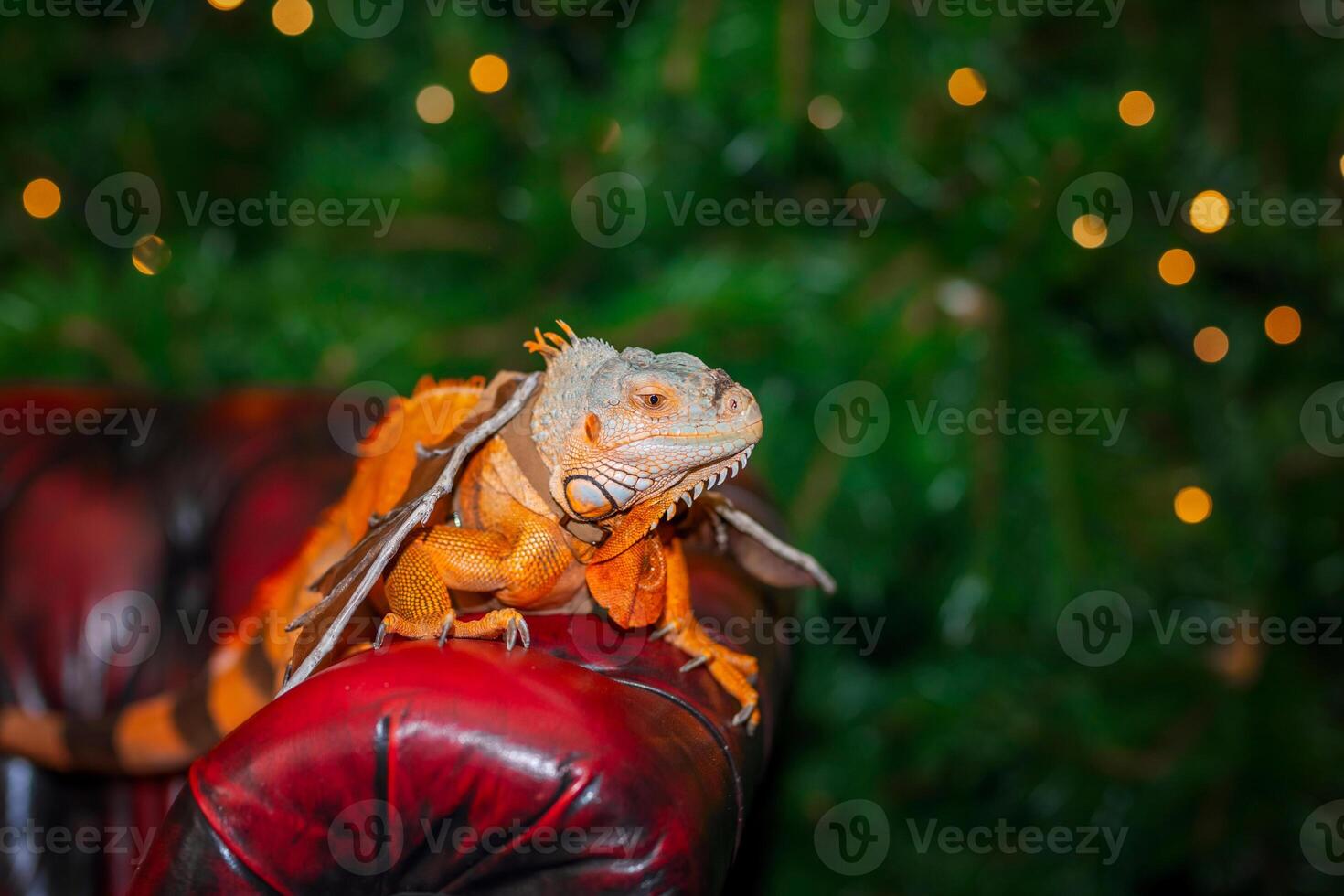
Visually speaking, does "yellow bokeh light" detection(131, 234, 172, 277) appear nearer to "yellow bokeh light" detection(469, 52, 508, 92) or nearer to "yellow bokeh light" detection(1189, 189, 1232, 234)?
"yellow bokeh light" detection(469, 52, 508, 92)


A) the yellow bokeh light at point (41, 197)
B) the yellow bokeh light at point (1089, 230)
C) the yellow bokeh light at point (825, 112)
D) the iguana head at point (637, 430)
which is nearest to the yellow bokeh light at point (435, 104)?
the yellow bokeh light at point (825, 112)

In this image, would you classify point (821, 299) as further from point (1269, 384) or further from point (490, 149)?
point (1269, 384)

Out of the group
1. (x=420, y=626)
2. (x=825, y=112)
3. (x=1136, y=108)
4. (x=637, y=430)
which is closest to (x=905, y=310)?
(x=825, y=112)

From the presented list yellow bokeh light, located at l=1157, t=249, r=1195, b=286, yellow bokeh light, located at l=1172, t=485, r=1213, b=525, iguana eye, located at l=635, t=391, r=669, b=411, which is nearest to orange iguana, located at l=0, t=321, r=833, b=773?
iguana eye, located at l=635, t=391, r=669, b=411

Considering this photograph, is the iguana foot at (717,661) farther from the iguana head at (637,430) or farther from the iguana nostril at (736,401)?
the iguana nostril at (736,401)

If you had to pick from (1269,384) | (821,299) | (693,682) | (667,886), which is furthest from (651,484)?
(1269,384)
